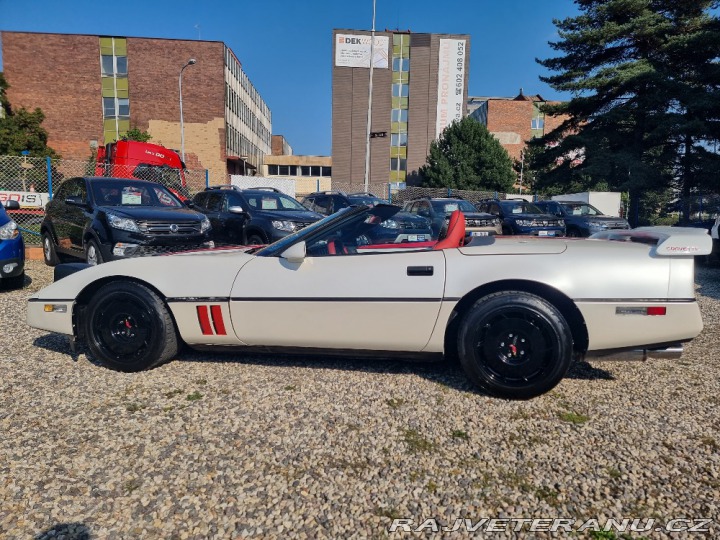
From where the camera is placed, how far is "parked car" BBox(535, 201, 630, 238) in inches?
552

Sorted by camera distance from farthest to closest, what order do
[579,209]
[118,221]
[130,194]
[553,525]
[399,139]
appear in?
[399,139] < [579,209] < [130,194] < [118,221] < [553,525]

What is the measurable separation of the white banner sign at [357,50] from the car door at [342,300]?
4696 cm

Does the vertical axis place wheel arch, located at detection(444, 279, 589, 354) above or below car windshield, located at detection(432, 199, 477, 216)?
below

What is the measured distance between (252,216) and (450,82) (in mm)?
42522

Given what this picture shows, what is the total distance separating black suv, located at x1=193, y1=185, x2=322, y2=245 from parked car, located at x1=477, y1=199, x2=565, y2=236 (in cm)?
647

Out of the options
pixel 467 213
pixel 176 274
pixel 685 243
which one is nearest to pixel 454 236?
pixel 685 243

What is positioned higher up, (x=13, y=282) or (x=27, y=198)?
(x=27, y=198)

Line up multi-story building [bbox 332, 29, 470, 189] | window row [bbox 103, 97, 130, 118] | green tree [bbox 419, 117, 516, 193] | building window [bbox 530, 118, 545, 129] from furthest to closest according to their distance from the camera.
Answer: building window [bbox 530, 118, 545, 129] < multi-story building [bbox 332, 29, 470, 189] < window row [bbox 103, 97, 130, 118] < green tree [bbox 419, 117, 516, 193]

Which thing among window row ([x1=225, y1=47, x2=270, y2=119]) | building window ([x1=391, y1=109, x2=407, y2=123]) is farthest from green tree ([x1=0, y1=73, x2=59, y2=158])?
building window ([x1=391, y1=109, x2=407, y2=123])

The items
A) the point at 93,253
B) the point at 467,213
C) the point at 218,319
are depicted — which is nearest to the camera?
the point at 218,319

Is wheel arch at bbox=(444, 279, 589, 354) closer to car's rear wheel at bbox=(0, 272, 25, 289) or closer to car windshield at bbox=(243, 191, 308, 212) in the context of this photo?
car's rear wheel at bbox=(0, 272, 25, 289)

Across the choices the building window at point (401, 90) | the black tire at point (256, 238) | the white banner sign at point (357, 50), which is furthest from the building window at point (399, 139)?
the black tire at point (256, 238)

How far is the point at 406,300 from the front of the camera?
312 cm

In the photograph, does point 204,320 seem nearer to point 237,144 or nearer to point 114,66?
point 114,66
